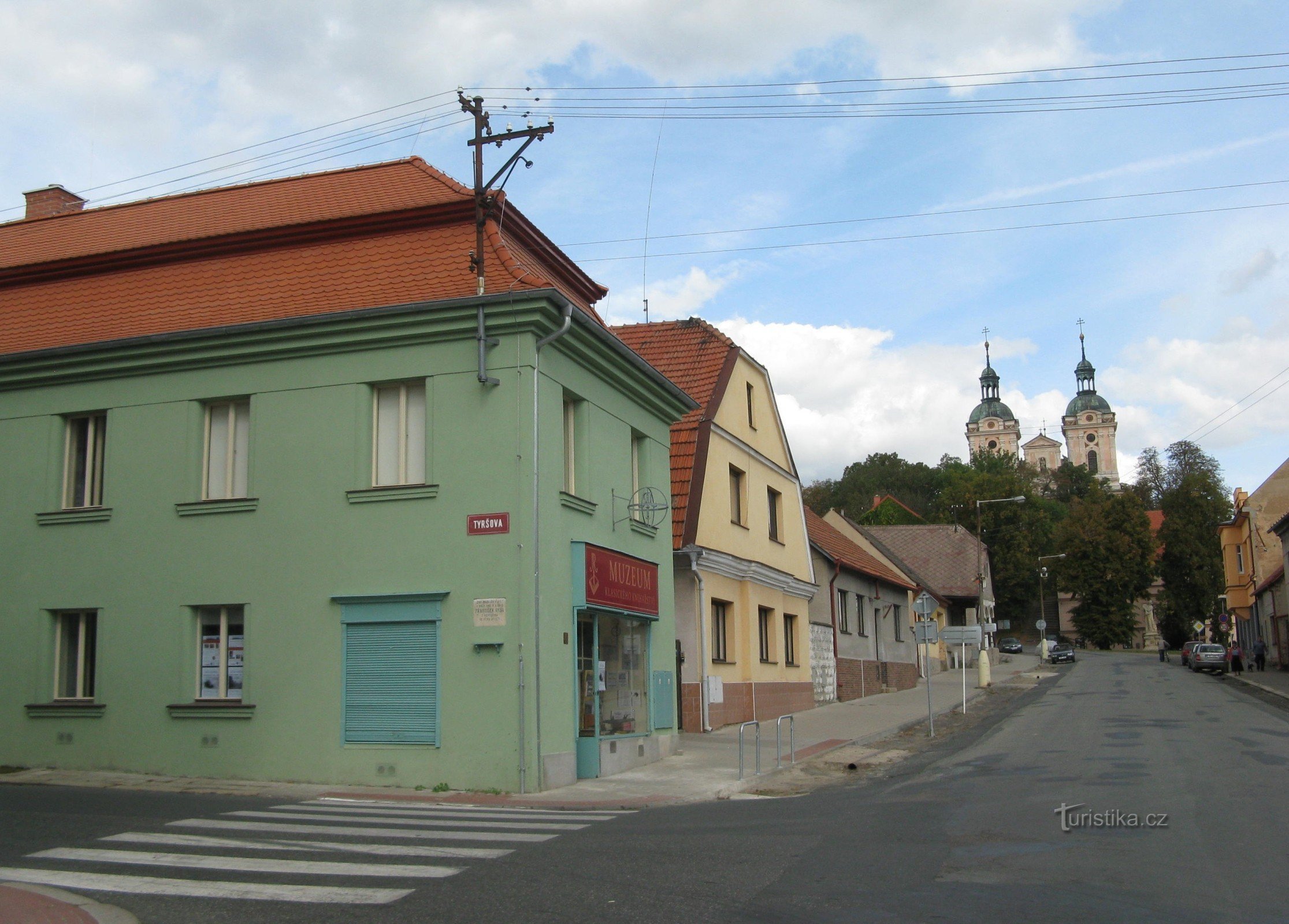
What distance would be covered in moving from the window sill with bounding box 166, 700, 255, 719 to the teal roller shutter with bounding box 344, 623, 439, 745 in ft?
4.98

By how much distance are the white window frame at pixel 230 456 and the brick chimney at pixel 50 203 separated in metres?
8.56

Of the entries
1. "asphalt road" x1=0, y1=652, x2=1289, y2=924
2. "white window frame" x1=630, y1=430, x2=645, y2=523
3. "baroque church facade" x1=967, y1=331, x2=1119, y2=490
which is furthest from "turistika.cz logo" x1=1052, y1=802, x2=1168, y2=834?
"baroque church facade" x1=967, y1=331, x2=1119, y2=490

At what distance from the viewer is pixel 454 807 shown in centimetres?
1279

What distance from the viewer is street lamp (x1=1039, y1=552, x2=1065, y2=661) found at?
213 ft

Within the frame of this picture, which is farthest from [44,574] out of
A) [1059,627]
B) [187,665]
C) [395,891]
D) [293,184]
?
[1059,627]

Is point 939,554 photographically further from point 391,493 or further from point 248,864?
point 248,864

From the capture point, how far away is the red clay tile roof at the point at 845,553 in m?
31.3

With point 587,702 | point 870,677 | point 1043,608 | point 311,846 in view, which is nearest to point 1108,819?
point 311,846

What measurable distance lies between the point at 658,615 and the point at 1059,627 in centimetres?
10118

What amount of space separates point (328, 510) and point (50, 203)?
11526 millimetres

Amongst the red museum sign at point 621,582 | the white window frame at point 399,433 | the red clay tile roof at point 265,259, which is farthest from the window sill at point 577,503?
the red clay tile roof at point 265,259

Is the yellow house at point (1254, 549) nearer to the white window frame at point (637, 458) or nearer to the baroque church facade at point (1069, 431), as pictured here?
the white window frame at point (637, 458)

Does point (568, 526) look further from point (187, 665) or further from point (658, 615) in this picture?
point (187, 665)

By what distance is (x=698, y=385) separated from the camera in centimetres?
2405
